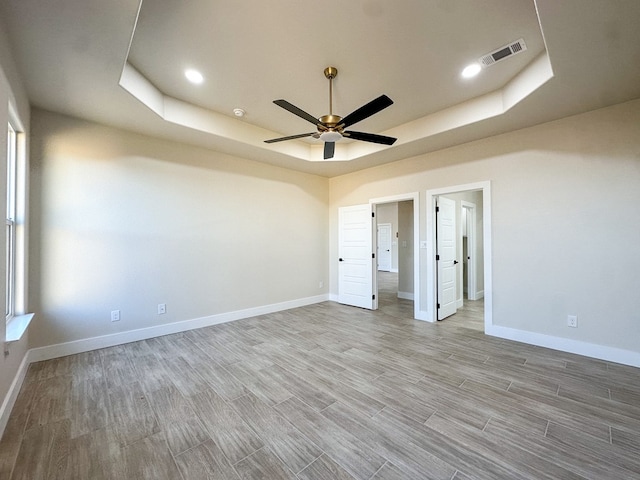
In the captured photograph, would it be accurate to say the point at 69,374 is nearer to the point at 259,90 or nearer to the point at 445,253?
the point at 259,90

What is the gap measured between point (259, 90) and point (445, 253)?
13.0 ft

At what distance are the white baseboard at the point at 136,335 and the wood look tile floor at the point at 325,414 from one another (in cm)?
14

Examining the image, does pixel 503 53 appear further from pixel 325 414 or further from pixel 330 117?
pixel 325 414

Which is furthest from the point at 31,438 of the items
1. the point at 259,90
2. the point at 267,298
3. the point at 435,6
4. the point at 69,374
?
the point at 435,6

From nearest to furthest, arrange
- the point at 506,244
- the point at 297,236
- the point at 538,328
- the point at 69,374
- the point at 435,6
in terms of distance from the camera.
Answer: the point at 435,6 < the point at 69,374 < the point at 538,328 < the point at 506,244 < the point at 297,236

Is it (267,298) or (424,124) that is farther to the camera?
(267,298)

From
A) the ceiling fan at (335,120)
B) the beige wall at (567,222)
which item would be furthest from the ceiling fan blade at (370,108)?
the beige wall at (567,222)

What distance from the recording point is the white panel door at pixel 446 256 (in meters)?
4.51

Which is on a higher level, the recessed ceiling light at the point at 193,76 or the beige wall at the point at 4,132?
the recessed ceiling light at the point at 193,76

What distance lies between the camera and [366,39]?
2303 mm

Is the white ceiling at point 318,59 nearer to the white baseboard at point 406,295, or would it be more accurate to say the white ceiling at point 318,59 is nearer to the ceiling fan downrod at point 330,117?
the ceiling fan downrod at point 330,117

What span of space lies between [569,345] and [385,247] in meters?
8.74

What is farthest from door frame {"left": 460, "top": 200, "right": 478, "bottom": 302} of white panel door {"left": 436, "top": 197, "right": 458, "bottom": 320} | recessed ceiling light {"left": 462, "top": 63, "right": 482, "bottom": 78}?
recessed ceiling light {"left": 462, "top": 63, "right": 482, "bottom": 78}

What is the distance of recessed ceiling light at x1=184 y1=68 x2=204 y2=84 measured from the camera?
2.78 metres
